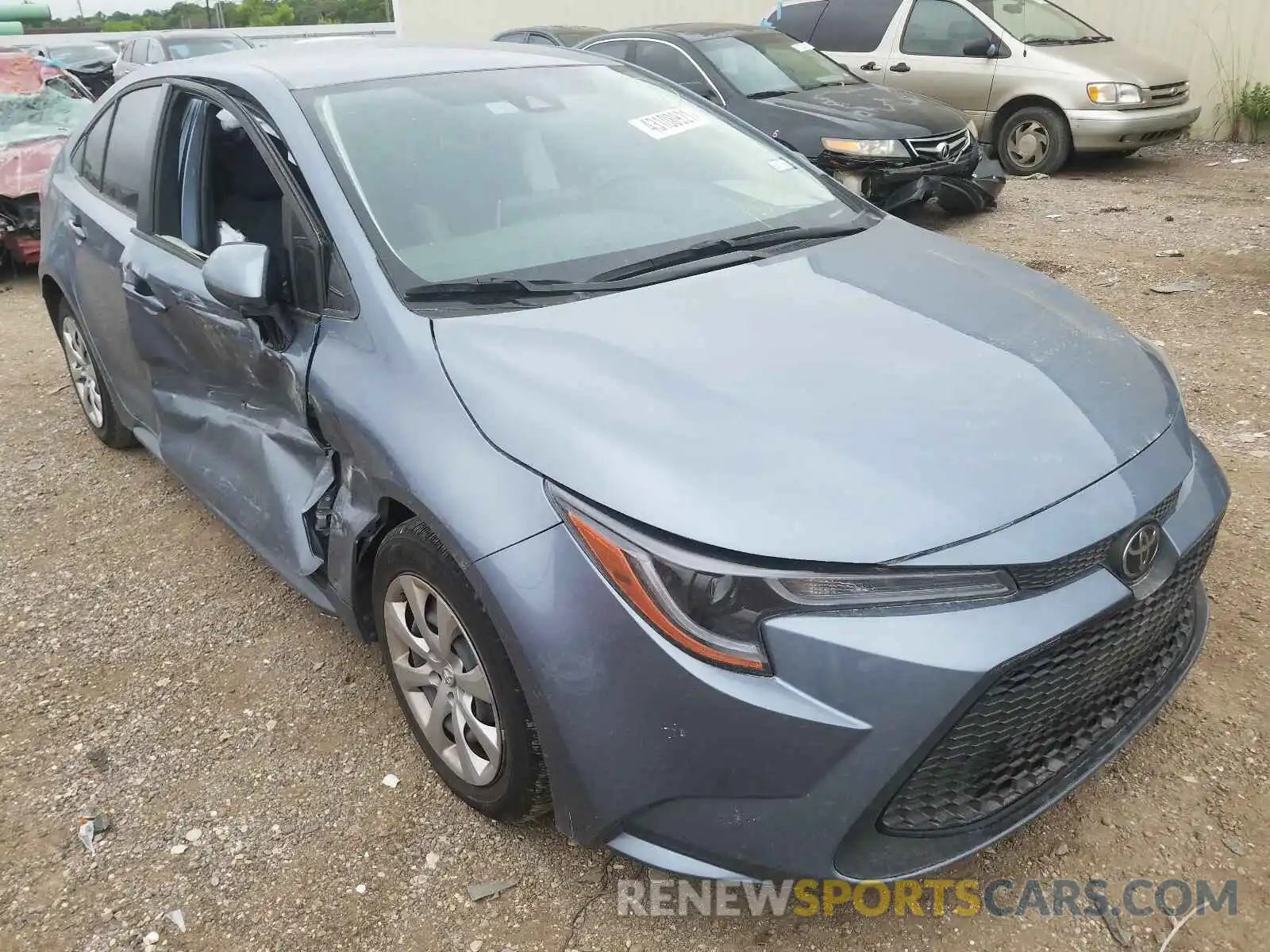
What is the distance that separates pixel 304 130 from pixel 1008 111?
8338mm

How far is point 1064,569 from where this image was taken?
1724mm

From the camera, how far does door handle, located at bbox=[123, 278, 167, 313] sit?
10.1 feet

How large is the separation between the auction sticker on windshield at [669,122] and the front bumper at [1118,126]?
6.95 metres

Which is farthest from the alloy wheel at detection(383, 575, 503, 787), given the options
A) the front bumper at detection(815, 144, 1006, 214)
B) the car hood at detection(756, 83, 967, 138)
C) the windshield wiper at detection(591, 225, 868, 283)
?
the car hood at detection(756, 83, 967, 138)

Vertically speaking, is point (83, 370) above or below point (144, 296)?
below

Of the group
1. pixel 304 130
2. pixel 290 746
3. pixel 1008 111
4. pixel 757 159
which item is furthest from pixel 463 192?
pixel 1008 111

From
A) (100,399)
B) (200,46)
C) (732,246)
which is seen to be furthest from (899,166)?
(200,46)

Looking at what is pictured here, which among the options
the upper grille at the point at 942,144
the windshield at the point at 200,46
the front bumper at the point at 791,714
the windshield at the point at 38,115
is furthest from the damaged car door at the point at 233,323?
the windshield at the point at 200,46

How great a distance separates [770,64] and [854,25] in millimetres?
2241

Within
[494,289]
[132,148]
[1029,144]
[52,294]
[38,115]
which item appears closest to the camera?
[494,289]

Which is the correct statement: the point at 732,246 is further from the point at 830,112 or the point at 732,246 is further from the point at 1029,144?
the point at 1029,144

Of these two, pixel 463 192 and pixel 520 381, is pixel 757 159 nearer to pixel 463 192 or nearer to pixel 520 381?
pixel 463 192

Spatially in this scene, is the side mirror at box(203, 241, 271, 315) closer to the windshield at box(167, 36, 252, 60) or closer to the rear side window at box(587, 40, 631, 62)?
the rear side window at box(587, 40, 631, 62)

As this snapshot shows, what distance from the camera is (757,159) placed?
10.2ft
